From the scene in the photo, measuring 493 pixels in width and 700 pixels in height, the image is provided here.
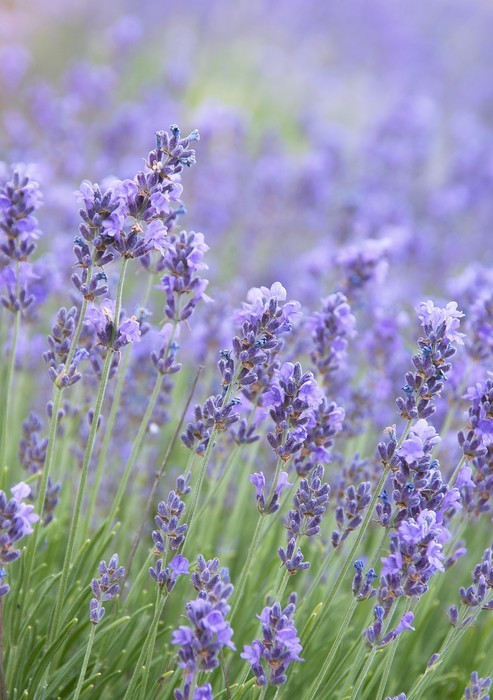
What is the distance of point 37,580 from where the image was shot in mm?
2658

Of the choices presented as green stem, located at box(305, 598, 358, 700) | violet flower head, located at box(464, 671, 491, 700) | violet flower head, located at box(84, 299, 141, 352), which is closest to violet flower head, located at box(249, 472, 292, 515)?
green stem, located at box(305, 598, 358, 700)

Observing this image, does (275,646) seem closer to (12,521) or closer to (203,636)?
(203,636)

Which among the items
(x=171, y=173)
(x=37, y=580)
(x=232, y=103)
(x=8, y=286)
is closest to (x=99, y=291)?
(x=171, y=173)

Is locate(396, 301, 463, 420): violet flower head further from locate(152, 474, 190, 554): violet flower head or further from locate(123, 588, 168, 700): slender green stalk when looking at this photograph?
locate(123, 588, 168, 700): slender green stalk

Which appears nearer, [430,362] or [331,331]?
[430,362]

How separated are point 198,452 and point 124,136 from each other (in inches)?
211

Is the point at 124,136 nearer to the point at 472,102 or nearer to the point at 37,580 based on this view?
the point at 37,580

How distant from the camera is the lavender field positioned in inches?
77.2

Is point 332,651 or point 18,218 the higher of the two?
point 18,218

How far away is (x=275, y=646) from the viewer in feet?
5.91

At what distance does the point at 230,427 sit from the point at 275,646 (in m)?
1.18

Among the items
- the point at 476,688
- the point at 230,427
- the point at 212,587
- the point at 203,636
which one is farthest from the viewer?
the point at 230,427

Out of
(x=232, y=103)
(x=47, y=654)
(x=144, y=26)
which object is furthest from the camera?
(x=144, y=26)

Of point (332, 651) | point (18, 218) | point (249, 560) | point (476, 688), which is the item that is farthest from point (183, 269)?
point (476, 688)
